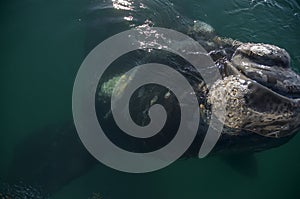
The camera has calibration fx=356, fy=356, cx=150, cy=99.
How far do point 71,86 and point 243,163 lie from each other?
2613 millimetres

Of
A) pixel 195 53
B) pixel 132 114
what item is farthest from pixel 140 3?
pixel 132 114

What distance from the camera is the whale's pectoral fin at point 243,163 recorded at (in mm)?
4793

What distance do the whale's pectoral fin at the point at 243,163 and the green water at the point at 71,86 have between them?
0.17ft

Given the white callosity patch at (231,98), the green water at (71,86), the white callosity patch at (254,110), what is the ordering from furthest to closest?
the green water at (71,86) < the white callosity patch at (231,98) < the white callosity patch at (254,110)

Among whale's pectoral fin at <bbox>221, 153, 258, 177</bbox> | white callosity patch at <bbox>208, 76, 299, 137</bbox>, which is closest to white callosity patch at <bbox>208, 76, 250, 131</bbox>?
white callosity patch at <bbox>208, 76, 299, 137</bbox>

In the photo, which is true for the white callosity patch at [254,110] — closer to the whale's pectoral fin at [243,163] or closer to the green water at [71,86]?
the whale's pectoral fin at [243,163]

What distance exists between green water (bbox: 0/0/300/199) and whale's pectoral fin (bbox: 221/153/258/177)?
0.05 meters

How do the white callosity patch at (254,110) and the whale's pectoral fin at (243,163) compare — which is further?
the whale's pectoral fin at (243,163)

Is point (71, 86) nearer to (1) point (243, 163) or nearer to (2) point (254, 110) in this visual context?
(1) point (243, 163)

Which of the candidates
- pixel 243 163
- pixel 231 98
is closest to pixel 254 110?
pixel 231 98

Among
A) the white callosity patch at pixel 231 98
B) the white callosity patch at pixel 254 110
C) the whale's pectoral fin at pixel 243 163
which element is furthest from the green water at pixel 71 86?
the white callosity patch at pixel 254 110

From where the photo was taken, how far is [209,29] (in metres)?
5.14

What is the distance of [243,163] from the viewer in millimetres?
4789

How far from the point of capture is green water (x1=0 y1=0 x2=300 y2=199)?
15.5 feet
